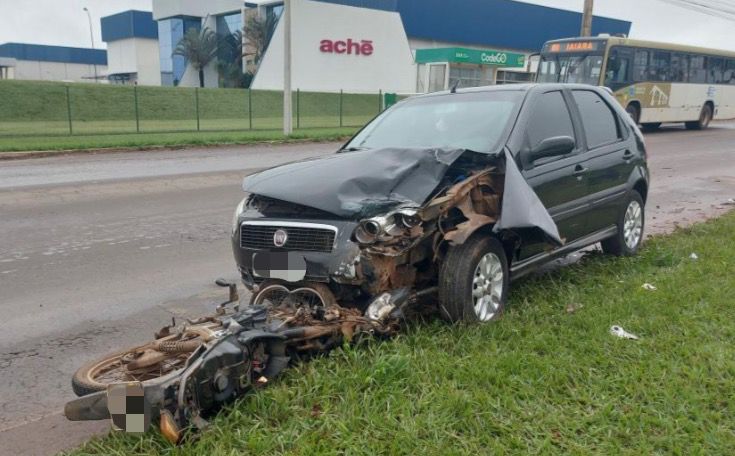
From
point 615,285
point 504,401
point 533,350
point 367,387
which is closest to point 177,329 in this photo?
point 367,387

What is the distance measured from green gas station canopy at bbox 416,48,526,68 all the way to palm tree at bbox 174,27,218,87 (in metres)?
18.6

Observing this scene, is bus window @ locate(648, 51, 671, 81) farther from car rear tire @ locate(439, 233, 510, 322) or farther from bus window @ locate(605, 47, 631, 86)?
car rear tire @ locate(439, 233, 510, 322)

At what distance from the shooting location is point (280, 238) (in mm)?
4273

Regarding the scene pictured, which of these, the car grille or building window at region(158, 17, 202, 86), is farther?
building window at region(158, 17, 202, 86)

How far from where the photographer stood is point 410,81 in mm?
55438

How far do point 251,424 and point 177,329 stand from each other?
862 mm

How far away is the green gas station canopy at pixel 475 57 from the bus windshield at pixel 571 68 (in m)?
23.5

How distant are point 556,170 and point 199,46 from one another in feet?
181

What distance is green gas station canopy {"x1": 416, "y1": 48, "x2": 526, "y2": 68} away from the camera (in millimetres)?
47000

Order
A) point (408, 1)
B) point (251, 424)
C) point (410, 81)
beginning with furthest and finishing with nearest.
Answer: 1. point (408, 1)
2. point (410, 81)
3. point (251, 424)

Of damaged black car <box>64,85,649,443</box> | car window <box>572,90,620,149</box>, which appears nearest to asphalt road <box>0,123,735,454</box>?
damaged black car <box>64,85,649,443</box>

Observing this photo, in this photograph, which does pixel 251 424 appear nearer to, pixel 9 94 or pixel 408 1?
pixel 9 94

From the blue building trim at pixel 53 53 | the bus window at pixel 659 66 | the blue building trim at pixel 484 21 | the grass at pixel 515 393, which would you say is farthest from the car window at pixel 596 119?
the blue building trim at pixel 53 53

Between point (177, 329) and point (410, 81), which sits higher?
point (410, 81)
